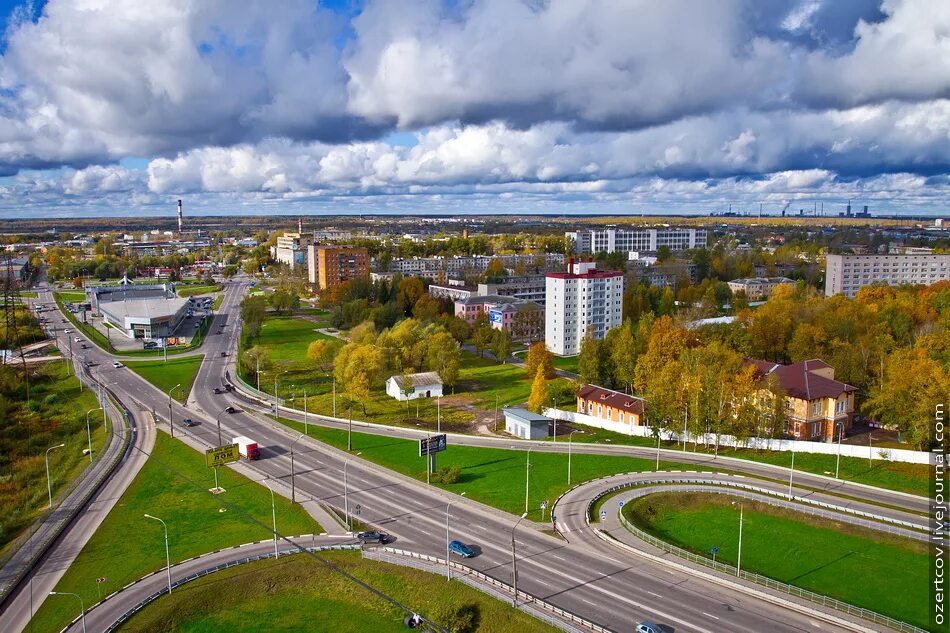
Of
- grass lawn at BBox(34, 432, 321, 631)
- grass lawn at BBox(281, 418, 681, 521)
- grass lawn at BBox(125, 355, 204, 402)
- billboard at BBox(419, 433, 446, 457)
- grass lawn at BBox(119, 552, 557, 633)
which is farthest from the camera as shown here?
grass lawn at BBox(125, 355, 204, 402)

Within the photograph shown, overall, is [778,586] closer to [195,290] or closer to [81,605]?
[81,605]

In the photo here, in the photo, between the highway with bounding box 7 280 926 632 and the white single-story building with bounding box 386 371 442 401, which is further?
the white single-story building with bounding box 386 371 442 401

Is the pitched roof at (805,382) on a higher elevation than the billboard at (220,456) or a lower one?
higher

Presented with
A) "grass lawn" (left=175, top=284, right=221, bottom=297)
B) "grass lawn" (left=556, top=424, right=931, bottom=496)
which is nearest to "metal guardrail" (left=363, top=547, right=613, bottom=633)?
"grass lawn" (left=556, top=424, right=931, bottom=496)

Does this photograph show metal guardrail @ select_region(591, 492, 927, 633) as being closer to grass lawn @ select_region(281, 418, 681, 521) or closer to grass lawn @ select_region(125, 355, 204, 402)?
grass lawn @ select_region(281, 418, 681, 521)

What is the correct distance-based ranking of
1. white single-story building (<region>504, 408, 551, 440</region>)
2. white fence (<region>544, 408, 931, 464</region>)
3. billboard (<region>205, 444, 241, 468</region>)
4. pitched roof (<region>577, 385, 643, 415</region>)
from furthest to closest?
pitched roof (<region>577, 385, 643, 415</region>), white single-story building (<region>504, 408, 551, 440</region>), white fence (<region>544, 408, 931, 464</region>), billboard (<region>205, 444, 241, 468</region>)

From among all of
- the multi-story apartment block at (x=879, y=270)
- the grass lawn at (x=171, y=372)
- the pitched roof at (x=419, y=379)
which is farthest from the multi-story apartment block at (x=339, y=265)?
the multi-story apartment block at (x=879, y=270)

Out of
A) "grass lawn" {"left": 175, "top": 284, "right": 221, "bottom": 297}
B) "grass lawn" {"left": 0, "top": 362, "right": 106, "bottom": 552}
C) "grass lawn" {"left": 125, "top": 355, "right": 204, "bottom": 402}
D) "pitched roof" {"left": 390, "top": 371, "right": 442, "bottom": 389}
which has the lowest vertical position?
"grass lawn" {"left": 0, "top": 362, "right": 106, "bottom": 552}

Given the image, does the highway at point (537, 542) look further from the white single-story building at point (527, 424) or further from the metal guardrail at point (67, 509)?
the metal guardrail at point (67, 509)
